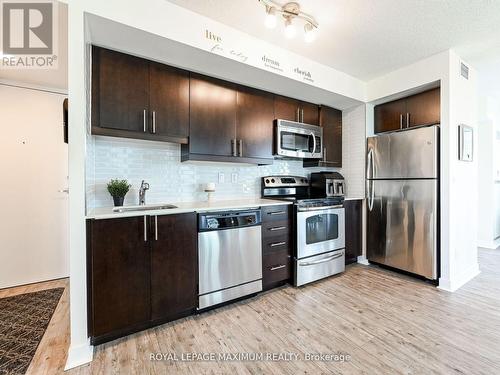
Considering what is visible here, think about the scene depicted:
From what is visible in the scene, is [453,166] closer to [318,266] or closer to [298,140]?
[298,140]

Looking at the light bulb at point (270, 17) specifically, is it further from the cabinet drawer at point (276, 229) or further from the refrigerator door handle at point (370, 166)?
the refrigerator door handle at point (370, 166)

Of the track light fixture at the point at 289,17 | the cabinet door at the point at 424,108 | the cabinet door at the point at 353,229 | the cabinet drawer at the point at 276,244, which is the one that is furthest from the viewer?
the cabinet door at the point at 353,229

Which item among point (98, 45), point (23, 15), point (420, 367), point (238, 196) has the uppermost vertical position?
point (23, 15)

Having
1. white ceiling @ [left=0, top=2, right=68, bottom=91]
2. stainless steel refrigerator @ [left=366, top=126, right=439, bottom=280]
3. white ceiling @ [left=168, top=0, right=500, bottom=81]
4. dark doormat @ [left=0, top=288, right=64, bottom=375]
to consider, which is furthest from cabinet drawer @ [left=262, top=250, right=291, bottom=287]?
white ceiling @ [left=0, top=2, right=68, bottom=91]

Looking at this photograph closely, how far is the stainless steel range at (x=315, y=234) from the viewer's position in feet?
8.71

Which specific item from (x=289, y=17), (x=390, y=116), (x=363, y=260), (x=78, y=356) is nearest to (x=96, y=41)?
(x=289, y=17)

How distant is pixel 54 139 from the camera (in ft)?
9.62

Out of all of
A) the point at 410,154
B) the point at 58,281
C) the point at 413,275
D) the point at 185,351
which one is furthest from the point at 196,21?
the point at 413,275

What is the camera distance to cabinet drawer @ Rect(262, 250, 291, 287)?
8.14ft

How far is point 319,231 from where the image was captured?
112 inches

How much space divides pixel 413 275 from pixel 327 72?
2.69m

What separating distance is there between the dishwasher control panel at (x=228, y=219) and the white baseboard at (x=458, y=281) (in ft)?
7.00

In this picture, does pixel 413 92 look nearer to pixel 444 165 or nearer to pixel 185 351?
pixel 444 165

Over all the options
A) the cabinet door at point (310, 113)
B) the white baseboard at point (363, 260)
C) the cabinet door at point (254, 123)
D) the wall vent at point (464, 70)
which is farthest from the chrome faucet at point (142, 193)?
the wall vent at point (464, 70)
